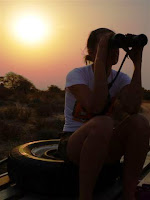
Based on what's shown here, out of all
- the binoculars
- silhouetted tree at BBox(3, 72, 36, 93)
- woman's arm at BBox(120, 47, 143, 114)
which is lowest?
silhouetted tree at BBox(3, 72, 36, 93)

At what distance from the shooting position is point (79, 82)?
223cm

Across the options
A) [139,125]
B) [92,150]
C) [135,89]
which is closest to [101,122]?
[92,150]

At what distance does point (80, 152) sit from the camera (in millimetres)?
2119

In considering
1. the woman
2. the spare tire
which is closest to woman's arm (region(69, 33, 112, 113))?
the woman

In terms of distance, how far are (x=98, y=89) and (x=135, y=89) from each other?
411 mm

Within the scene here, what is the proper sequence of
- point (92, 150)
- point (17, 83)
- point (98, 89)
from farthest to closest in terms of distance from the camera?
point (17, 83)
point (98, 89)
point (92, 150)

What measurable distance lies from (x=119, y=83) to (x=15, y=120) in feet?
23.3

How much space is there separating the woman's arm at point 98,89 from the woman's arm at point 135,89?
0.91 feet

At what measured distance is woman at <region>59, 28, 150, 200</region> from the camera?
2021 millimetres

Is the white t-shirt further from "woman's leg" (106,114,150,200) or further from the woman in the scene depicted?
"woman's leg" (106,114,150,200)

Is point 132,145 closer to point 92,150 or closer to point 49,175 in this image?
point 92,150

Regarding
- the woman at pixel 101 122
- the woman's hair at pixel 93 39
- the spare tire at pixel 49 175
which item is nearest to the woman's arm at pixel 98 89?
the woman at pixel 101 122

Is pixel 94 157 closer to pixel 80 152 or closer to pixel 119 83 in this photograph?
pixel 80 152

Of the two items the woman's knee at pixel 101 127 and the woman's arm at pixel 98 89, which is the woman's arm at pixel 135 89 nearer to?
the woman's arm at pixel 98 89
